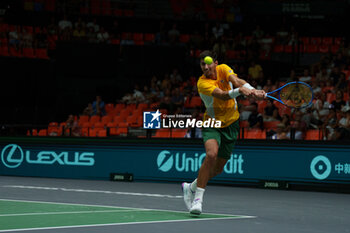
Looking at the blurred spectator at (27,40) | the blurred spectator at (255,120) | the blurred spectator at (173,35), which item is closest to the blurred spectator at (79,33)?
the blurred spectator at (27,40)

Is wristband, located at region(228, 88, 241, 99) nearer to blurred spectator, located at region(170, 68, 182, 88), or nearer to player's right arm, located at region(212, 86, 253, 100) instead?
player's right arm, located at region(212, 86, 253, 100)

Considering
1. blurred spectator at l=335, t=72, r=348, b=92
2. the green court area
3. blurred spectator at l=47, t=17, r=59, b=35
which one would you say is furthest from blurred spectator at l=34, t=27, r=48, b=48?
the green court area

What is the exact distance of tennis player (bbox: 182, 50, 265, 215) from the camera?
333 inches

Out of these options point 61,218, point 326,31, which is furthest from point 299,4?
point 61,218

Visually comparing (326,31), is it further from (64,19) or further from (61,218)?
(61,218)

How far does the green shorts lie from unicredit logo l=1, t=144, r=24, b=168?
29.8 ft

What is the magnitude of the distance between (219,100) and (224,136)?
51cm

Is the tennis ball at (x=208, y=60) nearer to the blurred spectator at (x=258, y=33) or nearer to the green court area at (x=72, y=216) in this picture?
the green court area at (x=72, y=216)

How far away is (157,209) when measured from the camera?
9.33 metres

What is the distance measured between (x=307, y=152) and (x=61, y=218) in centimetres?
690

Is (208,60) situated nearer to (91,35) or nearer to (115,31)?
→ (91,35)

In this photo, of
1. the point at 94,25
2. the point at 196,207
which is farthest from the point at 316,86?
the point at 94,25

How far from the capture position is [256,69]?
846 inches

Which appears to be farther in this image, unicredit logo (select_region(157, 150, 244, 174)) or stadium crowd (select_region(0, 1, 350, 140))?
stadium crowd (select_region(0, 1, 350, 140))
